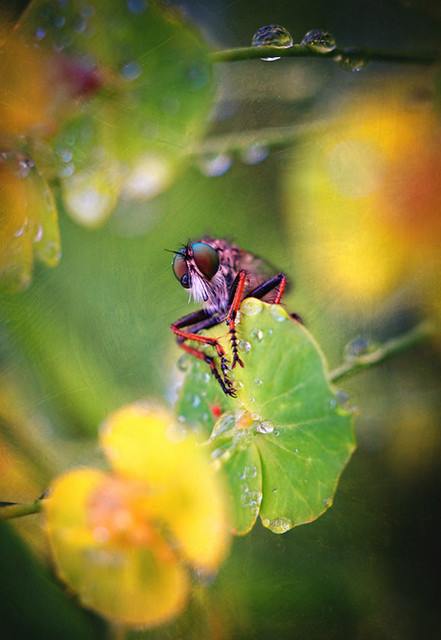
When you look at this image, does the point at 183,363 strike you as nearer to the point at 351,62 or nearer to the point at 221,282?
the point at 221,282

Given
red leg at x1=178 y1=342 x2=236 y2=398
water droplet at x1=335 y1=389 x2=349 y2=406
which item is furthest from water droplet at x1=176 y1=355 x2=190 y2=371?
water droplet at x1=335 y1=389 x2=349 y2=406

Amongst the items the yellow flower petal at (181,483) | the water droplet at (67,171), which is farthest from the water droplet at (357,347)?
the water droplet at (67,171)

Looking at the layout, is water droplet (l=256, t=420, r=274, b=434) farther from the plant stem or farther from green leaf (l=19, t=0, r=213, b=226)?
green leaf (l=19, t=0, r=213, b=226)

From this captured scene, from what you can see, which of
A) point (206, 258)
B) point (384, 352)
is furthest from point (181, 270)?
point (384, 352)

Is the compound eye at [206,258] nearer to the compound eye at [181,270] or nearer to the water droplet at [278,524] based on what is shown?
the compound eye at [181,270]

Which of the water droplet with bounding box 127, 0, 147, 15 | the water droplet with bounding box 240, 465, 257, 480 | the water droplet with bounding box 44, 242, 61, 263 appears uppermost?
the water droplet with bounding box 127, 0, 147, 15
